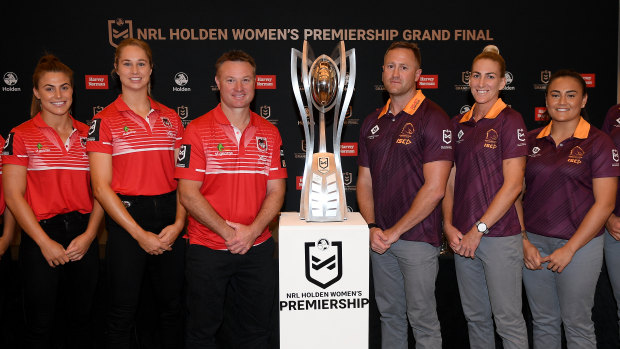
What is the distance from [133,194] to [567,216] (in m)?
1.97

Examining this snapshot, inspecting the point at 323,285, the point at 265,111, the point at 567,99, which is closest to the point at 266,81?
the point at 265,111

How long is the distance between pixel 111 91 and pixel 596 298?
4.21 meters

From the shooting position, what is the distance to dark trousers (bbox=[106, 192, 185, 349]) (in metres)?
2.01

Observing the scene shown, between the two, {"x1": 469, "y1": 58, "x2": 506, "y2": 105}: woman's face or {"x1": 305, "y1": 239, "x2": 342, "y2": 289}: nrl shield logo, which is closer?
{"x1": 305, "y1": 239, "x2": 342, "y2": 289}: nrl shield logo

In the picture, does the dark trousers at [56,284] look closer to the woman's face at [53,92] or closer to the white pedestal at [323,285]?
the woman's face at [53,92]

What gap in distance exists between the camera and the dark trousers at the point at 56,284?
2045 millimetres

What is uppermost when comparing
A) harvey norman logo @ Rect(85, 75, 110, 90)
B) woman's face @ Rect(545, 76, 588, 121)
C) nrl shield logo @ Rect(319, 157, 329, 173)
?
harvey norman logo @ Rect(85, 75, 110, 90)

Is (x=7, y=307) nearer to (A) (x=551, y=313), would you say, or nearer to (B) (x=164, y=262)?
(B) (x=164, y=262)

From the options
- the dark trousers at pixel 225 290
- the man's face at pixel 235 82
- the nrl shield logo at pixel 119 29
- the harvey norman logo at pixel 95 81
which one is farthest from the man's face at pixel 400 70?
the harvey norman logo at pixel 95 81

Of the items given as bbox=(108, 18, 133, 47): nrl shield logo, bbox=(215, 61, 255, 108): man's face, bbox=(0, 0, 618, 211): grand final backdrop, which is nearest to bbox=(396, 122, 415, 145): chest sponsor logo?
bbox=(215, 61, 255, 108): man's face

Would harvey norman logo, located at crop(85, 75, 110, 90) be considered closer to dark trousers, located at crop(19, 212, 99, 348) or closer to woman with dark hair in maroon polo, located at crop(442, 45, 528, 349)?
dark trousers, located at crop(19, 212, 99, 348)

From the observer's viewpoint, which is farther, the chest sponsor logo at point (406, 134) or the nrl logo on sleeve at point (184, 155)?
the chest sponsor logo at point (406, 134)

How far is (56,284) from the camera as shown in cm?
208

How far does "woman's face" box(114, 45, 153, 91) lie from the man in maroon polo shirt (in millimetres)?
1104
